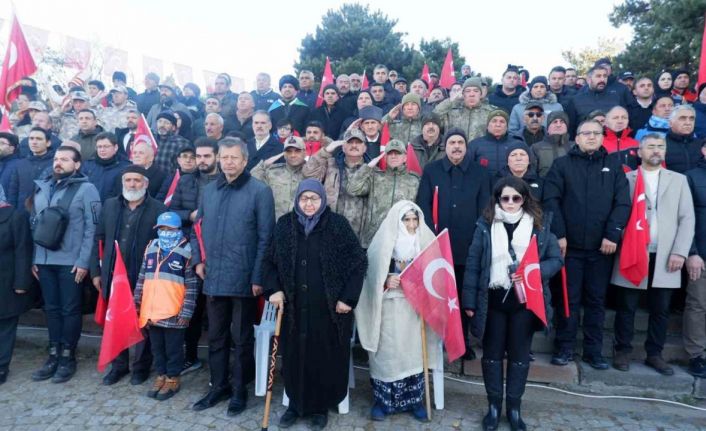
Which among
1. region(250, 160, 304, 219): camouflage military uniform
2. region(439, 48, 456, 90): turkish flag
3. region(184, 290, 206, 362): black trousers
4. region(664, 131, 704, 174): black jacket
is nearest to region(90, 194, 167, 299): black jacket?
region(184, 290, 206, 362): black trousers

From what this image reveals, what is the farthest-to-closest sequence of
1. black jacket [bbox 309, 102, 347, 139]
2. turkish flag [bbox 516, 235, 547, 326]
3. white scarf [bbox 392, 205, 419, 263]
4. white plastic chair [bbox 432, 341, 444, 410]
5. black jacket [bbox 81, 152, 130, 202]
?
black jacket [bbox 309, 102, 347, 139] → black jacket [bbox 81, 152, 130, 202] → white plastic chair [bbox 432, 341, 444, 410] → white scarf [bbox 392, 205, 419, 263] → turkish flag [bbox 516, 235, 547, 326]

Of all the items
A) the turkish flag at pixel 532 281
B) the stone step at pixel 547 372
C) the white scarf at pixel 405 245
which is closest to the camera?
the turkish flag at pixel 532 281

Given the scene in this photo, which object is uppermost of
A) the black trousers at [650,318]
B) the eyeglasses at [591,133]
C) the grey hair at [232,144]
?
the eyeglasses at [591,133]

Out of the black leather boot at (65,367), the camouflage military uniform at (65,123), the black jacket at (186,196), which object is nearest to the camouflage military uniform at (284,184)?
the black jacket at (186,196)

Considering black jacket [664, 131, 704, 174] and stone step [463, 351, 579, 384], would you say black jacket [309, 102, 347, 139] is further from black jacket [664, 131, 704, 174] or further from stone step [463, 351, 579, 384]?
black jacket [664, 131, 704, 174]

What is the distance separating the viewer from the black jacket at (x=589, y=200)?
4488 millimetres

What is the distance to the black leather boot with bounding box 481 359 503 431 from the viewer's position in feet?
12.8

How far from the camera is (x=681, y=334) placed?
202 inches

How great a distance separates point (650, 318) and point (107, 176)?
252 inches

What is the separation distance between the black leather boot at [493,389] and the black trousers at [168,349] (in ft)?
9.65

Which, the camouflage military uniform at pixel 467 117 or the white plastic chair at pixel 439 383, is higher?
the camouflage military uniform at pixel 467 117

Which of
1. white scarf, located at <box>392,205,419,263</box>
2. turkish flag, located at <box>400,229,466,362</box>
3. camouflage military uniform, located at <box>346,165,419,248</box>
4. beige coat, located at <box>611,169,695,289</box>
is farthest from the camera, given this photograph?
camouflage military uniform, located at <box>346,165,419,248</box>

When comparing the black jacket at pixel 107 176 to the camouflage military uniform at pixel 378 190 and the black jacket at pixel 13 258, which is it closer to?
the black jacket at pixel 13 258

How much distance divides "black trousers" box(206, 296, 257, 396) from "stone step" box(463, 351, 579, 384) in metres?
2.34
